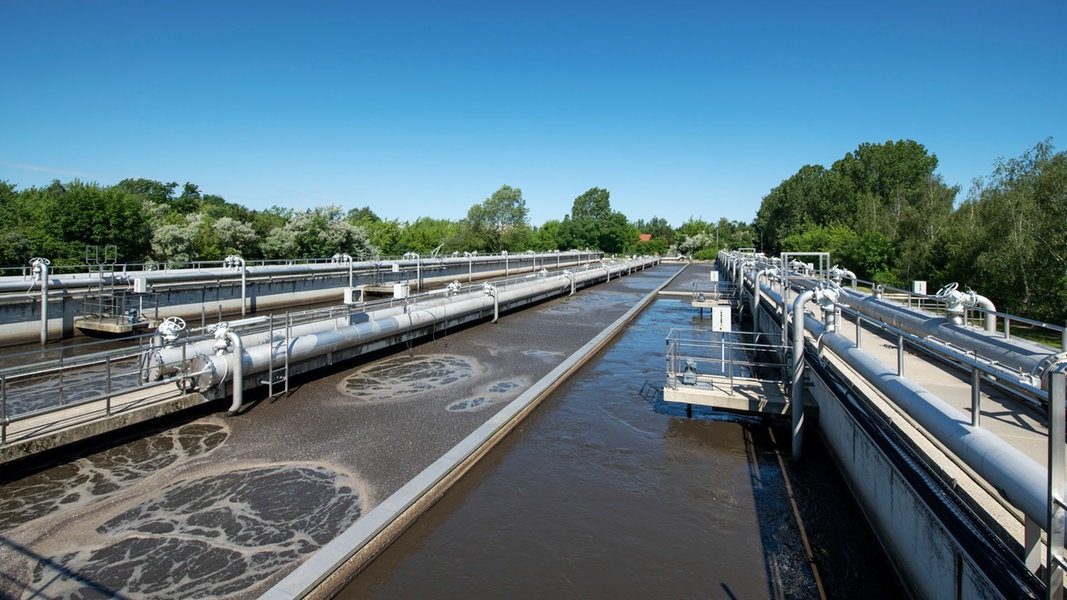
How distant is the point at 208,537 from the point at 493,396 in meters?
6.87

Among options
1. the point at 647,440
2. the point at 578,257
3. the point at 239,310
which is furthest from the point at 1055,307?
the point at 578,257

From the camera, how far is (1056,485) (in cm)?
333

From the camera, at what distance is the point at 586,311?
2952 centimetres

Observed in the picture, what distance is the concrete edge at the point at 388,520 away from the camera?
5.89m

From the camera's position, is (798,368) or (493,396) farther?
(493,396)

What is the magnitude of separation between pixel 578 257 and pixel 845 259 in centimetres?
3570

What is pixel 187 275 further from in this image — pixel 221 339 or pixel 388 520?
pixel 388 520

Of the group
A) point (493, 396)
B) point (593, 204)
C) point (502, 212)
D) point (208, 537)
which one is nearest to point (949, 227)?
point (493, 396)

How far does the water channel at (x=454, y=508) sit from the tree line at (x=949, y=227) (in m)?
20.3

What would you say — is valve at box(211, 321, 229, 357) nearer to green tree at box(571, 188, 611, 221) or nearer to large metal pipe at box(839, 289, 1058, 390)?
large metal pipe at box(839, 289, 1058, 390)

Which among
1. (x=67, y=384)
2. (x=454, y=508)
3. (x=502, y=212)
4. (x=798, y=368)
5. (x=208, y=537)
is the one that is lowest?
(x=454, y=508)

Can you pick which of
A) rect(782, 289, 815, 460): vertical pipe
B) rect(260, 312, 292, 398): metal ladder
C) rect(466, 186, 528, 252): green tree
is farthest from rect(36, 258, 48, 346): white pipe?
rect(466, 186, 528, 252): green tree

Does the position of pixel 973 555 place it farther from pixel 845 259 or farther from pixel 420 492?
pixel 845 259

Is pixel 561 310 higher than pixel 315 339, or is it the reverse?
pixel 315 339
